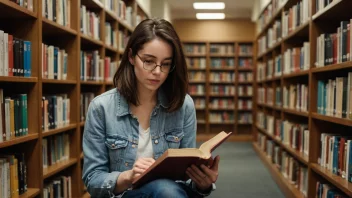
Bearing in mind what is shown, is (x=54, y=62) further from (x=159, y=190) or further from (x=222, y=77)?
(x=222, y=77)

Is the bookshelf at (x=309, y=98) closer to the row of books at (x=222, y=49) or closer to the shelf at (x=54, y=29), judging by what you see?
the shelf at (x=54, y=29)

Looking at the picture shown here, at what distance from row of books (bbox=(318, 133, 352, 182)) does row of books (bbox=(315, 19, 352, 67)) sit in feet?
1.70

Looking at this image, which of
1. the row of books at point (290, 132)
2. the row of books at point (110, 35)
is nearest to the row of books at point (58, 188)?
the row of books at point (110, 35)

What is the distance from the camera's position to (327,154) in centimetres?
252

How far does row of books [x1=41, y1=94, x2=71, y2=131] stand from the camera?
2.47 meters

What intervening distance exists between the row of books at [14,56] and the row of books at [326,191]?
2.10 m

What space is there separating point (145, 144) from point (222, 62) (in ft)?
21.7

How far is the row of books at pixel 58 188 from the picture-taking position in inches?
99.4

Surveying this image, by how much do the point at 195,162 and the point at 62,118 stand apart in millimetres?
1762

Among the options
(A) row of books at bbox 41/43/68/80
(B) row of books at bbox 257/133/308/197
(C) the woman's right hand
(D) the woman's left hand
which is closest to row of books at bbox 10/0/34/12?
(A) row of books at bbox 41/43/68/80

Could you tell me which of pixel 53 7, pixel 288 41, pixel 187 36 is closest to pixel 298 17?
pixel 288 41

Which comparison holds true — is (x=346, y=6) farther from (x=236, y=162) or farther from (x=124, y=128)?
(x=236, y=162)

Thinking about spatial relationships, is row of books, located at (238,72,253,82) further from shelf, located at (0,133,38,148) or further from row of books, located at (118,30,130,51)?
shelf, located at (0,133,38,148)

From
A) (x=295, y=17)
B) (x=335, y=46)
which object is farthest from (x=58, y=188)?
(x=295, y=17)
